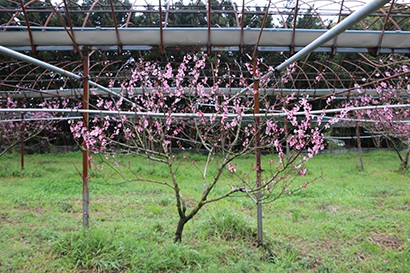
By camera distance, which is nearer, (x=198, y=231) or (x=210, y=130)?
(x=198, y=231)

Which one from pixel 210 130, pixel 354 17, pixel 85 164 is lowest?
pixel 85 164

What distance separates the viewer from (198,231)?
502 centimetres

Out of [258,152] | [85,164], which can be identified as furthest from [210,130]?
[85,164]

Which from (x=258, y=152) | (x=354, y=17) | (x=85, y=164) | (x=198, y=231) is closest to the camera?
(x=354, y=17)

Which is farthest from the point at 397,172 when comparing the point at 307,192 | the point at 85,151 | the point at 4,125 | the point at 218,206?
the point at 4,125

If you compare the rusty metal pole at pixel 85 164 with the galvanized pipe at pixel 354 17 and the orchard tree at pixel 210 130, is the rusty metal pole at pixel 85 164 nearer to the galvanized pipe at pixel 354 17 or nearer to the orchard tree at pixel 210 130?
the orchard tree at pixel 210 130

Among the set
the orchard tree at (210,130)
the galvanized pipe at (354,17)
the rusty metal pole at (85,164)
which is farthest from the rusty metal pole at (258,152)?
the rusty metal pole at (85,164)

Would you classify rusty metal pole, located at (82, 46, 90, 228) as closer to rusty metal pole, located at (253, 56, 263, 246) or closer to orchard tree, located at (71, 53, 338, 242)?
orchard tree, located at (71, 53, 338, 242)

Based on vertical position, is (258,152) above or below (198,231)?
above

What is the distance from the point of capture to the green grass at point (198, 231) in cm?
396

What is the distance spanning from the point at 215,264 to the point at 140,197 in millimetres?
3898

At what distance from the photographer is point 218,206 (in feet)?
22.2

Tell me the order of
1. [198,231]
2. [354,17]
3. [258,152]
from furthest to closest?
[198,231] < [258,152] < [354,17]

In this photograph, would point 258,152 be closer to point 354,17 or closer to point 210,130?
point 210,130
